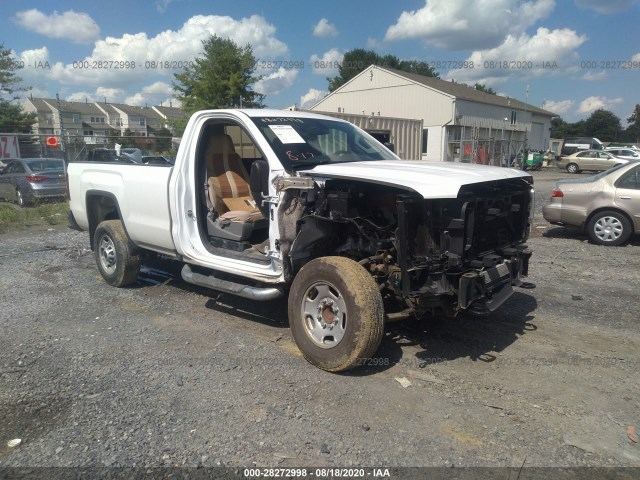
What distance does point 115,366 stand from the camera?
4.31 m

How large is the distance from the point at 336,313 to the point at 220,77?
96.1ft

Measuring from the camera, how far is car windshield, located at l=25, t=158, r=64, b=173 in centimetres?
1573

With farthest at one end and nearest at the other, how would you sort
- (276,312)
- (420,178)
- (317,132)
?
(276,312), (317,132), (420,178)

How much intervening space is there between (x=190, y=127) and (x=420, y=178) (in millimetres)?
2781

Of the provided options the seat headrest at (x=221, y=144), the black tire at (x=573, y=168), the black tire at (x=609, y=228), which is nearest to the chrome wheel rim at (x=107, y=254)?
the seat headrest at (x=221, y=144)

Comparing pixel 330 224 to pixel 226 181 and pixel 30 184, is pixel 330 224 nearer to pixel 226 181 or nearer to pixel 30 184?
pixel 226 181

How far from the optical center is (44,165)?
634 inches

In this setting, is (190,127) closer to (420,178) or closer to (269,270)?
(269,270)

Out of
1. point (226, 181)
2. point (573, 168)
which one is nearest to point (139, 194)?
point (226, 181)

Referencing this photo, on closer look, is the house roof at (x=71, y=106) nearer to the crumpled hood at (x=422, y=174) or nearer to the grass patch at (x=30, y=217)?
the grass patch at (x=30, y=217)

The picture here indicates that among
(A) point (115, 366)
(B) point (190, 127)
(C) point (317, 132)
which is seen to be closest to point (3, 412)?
(A) point (115, 366)

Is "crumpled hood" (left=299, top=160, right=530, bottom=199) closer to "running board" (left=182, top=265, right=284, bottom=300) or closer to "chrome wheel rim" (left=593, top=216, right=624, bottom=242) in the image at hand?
"running board" (left=182, top=265, right=284, bottom=300)

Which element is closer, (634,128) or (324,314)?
(324,314)

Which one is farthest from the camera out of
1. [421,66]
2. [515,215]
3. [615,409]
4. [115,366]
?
[421,66]
